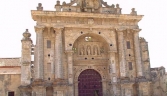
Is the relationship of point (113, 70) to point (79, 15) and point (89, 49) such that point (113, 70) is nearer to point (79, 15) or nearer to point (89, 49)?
point (89, 49)

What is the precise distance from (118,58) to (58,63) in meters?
6.64

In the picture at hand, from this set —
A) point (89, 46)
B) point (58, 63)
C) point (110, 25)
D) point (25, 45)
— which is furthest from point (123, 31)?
point (25, 45)

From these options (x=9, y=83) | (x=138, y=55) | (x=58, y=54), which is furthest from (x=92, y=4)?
(x=9, y=83)

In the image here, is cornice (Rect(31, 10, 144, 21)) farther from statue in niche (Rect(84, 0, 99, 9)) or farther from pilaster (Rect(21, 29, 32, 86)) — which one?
pilaster (Rect(21, 29, 32, 86))

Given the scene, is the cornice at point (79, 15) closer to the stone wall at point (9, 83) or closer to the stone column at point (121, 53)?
the stone column at point (121, 53)

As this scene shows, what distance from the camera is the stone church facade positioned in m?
23.1

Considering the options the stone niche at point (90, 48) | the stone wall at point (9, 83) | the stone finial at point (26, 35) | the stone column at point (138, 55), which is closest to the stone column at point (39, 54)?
the stone finial at point (26, 35)

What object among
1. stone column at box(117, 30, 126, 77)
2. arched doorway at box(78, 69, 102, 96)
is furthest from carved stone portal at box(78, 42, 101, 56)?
stone column at box(117, 30, 126, 77)

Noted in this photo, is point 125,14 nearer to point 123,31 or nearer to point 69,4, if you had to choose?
point 123,31

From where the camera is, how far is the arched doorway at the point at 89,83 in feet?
79.8

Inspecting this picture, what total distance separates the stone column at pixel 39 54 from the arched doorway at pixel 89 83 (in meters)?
4.36

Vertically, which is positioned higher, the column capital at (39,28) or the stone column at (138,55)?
the column capital at (39,28)

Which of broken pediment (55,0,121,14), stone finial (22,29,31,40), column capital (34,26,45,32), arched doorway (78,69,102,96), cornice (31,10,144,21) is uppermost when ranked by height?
broken pediment (55,0,121,14)

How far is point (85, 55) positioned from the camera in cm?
2514
